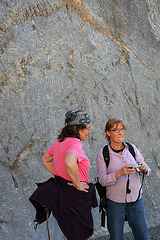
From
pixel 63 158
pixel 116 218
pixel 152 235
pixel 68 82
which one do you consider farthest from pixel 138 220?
pixel 68 82

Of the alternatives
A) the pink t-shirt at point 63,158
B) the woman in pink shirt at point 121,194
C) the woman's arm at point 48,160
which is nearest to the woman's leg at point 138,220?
the woman in pink shirt at point 121,194

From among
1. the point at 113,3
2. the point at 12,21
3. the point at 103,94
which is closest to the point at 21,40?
the point at 12,21

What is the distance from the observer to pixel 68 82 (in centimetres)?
551

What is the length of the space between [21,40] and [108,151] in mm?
3540

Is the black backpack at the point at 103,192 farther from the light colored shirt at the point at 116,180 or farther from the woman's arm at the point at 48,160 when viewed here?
the woman's arm at the point at 48,160

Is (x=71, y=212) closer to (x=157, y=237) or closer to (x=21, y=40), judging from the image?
(x=157, y=237)

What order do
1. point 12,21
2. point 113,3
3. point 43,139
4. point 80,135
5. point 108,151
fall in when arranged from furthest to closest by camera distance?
point 113,3 < point 12,21 < point 43,139 < point 108,151 < point 80,135

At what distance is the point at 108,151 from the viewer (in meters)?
2.92

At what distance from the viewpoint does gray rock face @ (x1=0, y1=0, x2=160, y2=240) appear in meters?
4.62

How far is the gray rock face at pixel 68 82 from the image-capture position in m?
4.62

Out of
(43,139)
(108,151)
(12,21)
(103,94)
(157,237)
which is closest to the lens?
(108,151)

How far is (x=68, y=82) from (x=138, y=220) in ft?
11.4

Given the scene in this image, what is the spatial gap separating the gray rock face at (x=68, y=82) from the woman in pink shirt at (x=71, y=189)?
6.79 ft

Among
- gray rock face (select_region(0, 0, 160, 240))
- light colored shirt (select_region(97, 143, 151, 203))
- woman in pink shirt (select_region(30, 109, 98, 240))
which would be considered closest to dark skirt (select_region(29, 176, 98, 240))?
woman in pink shirt (select_region(30, 109, 98, 240))
